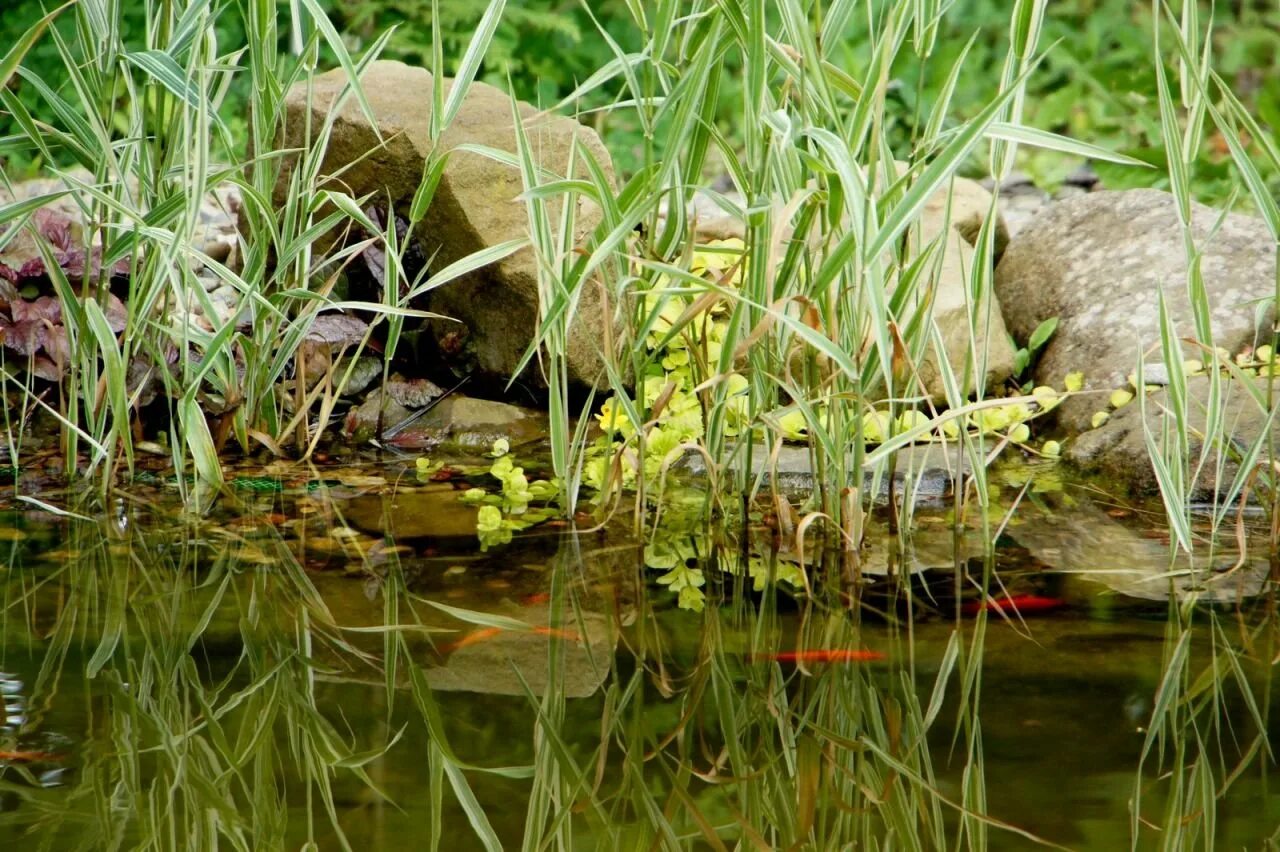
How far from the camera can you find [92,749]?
1347 millimetres

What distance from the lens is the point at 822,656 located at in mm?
1658

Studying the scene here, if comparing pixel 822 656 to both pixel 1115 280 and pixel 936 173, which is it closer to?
pixel 936 173

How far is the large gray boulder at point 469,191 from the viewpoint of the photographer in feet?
9.27

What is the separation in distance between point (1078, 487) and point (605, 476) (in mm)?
913

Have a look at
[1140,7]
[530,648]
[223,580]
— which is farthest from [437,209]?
[1140,7]

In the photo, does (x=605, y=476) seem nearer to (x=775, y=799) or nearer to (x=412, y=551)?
(x=412, y=551)

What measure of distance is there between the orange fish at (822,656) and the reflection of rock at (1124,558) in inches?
17.9

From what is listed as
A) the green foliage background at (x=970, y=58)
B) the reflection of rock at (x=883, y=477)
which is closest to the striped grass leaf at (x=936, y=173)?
the reflection of rock at (x=883, y=477)

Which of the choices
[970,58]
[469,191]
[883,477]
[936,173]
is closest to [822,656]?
[936,173]

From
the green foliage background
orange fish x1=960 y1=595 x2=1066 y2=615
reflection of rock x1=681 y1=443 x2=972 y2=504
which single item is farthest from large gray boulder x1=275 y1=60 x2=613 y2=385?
the green foliage background

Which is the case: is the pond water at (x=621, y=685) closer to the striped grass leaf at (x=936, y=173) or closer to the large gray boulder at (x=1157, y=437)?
the large gray boulder at (x=1157, y=437)

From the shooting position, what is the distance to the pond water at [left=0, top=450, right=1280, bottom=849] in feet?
4.09

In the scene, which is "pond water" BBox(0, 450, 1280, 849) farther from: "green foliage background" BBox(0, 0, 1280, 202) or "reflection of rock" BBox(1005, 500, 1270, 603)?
"green foliage background" BBox(0, 0, 1280, 202)

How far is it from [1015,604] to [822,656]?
13.4 inches
